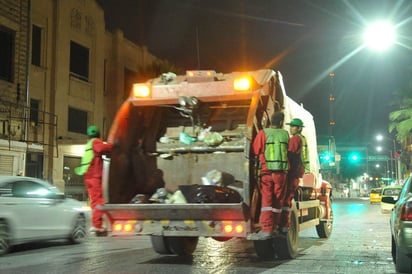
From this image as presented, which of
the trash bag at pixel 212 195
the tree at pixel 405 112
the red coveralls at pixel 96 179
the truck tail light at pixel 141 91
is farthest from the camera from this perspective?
the tree at pixel 405 112

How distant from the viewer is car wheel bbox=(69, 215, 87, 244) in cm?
1228

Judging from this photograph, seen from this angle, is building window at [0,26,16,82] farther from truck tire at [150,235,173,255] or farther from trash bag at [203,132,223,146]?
trash bag at [203,132,223,146]

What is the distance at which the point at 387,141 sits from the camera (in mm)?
67688

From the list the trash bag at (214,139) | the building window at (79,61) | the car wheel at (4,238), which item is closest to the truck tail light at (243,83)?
the trash bag at (214,139)

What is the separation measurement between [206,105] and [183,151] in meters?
0.87

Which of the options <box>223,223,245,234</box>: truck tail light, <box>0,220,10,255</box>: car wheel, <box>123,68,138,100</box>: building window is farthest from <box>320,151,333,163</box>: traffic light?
<box>123,68,138,100</box>: building window

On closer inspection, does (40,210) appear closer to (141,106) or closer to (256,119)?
(141,106)

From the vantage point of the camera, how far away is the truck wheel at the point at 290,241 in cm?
889

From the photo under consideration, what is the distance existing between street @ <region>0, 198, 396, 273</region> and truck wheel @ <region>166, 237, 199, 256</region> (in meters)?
0.14

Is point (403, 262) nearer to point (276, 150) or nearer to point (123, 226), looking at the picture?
point (276, 150)

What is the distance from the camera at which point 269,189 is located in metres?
8.14

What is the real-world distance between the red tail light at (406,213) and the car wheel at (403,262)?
55 centimetres

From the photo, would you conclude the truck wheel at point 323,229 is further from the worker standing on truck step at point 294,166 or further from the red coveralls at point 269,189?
the red coveralls at point 269,189

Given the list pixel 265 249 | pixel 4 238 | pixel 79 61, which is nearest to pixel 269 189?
pixel 265 249
